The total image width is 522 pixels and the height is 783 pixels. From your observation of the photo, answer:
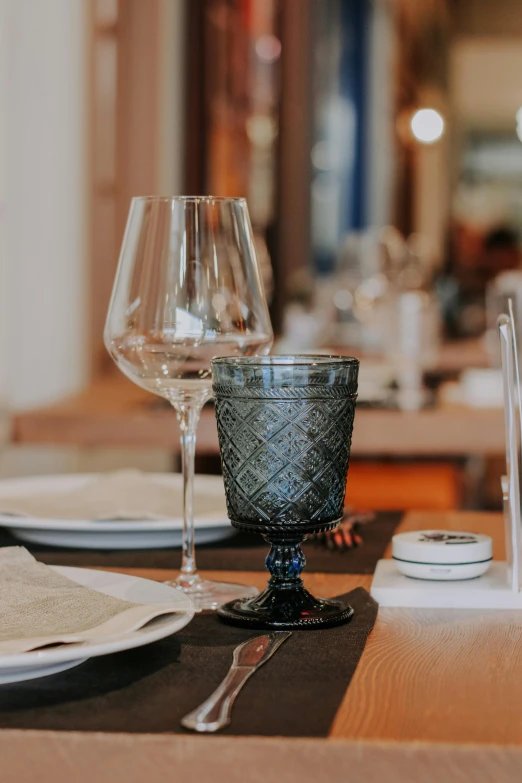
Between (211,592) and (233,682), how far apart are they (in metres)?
0.20

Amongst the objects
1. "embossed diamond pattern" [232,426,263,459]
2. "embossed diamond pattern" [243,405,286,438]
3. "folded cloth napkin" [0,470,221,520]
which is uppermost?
"embossed diamond pattern" [243,405,286,438]

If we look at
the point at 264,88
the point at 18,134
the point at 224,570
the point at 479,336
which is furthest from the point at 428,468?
the point at 479,336

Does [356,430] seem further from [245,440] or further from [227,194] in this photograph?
[227,194]

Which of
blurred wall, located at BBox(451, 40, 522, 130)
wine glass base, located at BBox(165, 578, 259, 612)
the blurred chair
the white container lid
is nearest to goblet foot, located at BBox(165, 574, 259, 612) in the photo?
wine glass base, located at BBox(165, 578, 259, 612)

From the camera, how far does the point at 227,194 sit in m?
5.00

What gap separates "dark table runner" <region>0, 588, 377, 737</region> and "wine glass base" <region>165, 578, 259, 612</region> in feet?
0.22

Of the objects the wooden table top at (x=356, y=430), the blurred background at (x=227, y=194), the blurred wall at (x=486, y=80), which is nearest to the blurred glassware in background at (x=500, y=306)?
the blurred background at (x=227, y=194)

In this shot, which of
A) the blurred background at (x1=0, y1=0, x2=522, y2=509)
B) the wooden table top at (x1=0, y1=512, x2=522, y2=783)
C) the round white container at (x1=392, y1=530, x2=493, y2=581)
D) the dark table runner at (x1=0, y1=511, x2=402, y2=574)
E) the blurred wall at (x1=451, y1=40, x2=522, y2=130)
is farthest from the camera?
the blurred wall at (x1=451, y1=40, x2=522, y2=130)

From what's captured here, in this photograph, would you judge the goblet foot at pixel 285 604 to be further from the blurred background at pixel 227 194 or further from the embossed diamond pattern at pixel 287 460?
the blurred background at pixel 227 194

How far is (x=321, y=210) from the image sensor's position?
6.93m

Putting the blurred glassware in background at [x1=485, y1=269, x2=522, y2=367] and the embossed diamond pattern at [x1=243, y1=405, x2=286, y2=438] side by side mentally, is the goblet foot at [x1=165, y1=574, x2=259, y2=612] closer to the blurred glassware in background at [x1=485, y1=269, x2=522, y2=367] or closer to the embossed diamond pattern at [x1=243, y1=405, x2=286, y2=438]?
the embossed diamond pattern at [x1=243, y1=405, x2=286, y2=438]

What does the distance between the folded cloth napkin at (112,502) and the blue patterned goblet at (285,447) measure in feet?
0.90

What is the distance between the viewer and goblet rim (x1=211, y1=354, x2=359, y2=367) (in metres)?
0.68

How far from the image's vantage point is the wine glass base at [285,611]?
70cm
